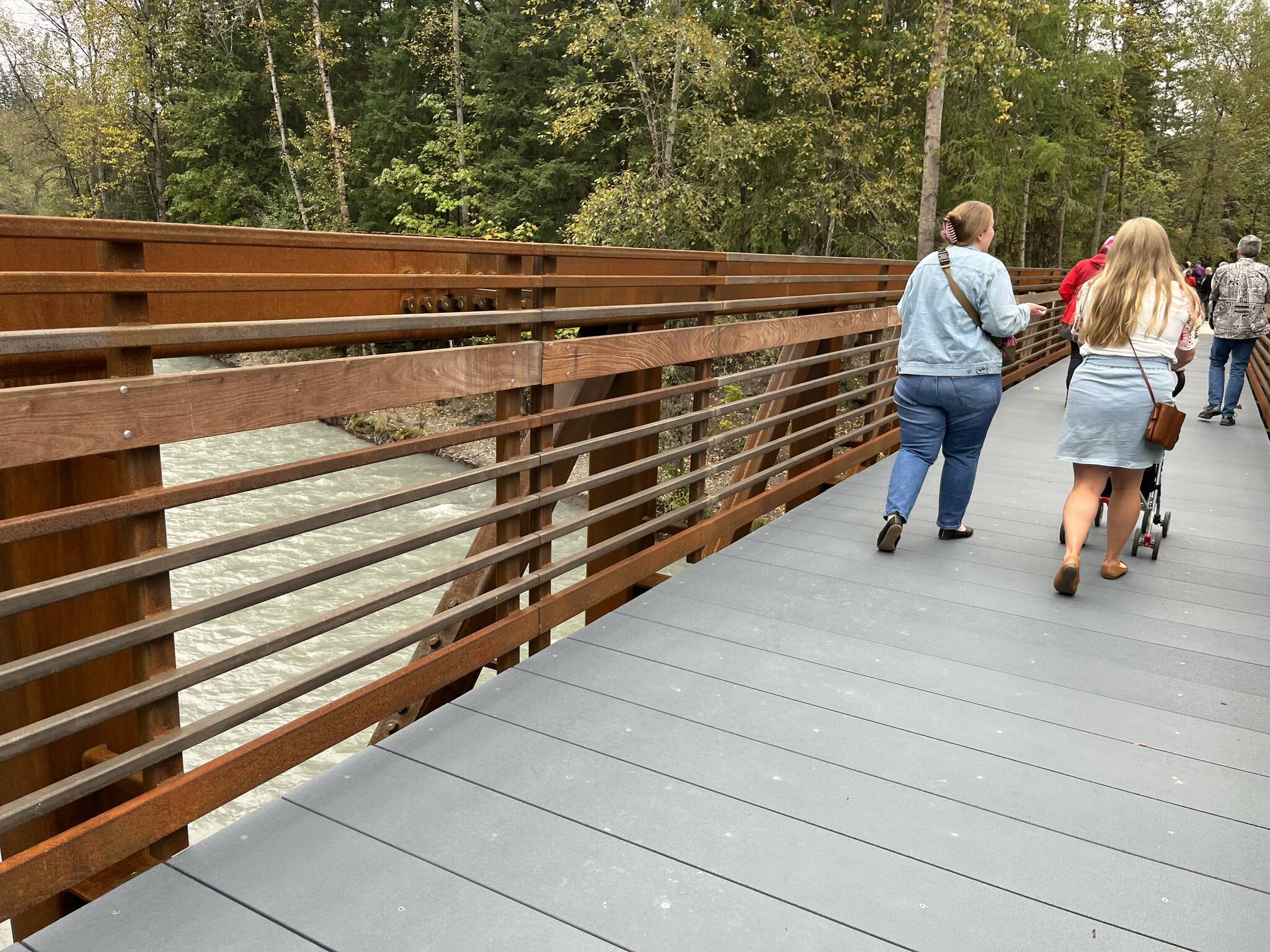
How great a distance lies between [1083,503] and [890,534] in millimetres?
857

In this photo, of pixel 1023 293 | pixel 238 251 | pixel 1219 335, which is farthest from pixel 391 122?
pixel 238 251

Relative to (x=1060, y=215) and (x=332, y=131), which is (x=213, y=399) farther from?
(x=1060, y=215)

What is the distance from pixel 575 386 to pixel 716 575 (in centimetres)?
117

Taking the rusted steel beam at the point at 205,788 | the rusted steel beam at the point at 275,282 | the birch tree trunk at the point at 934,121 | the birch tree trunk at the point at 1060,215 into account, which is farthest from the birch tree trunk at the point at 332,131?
the rusted steel beam at the point at 205,788

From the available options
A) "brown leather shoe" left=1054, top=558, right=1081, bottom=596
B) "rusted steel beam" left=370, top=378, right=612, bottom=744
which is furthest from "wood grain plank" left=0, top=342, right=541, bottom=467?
"brown leather shoe" left=1054, top=558, right=1081, bottom=596

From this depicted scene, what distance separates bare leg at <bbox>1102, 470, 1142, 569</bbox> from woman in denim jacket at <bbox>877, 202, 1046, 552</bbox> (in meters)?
0.66

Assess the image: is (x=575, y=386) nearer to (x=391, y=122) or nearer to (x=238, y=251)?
(x=238, y=251)

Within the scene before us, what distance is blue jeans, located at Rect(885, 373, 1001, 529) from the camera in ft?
15.8

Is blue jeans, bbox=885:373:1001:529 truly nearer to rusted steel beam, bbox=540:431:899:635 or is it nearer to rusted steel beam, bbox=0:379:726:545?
rusted steel beam, bbox=540:431:899:635

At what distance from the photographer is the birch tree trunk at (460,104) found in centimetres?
2492

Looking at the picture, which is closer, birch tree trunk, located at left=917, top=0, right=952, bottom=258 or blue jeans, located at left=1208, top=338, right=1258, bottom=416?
blue jeans, located at left=1208, top=338, right=1258, bottom=416

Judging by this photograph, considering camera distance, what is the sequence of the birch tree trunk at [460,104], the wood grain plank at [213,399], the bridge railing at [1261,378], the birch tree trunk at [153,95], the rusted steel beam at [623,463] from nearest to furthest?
the wood grain plank at [213,399]
the rusted steel beam at [623,463]
the bridge railing at [1261,378]
the birch tree trunk at [460,104]
the birch tree trunk at [153,95]

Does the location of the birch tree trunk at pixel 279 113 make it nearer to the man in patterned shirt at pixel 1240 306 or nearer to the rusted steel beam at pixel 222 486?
the man in patterned shirt at pixel 1240 306

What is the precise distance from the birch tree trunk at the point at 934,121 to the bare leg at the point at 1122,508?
41.4 feet
